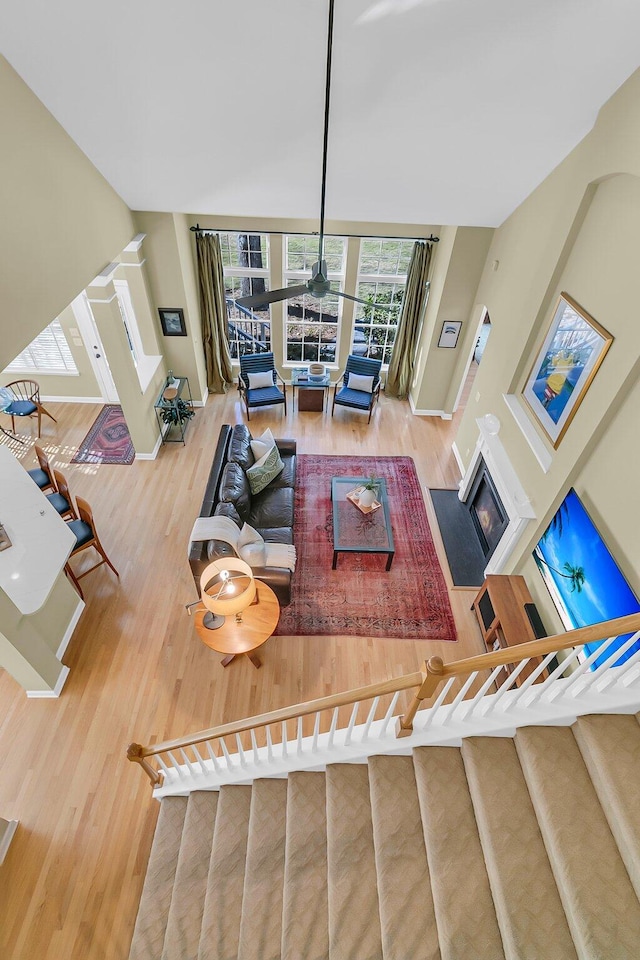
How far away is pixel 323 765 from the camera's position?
2.67 meters

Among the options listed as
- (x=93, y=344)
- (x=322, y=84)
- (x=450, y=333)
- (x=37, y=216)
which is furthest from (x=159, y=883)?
(x=450, y=333)

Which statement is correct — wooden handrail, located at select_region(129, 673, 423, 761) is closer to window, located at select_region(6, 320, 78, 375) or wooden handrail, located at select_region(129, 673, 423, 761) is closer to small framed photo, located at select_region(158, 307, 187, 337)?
small framed photo, located at select_region(158, 307, 187, 337)

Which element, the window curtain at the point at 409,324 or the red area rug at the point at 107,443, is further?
the window curtain at the point at 409,324

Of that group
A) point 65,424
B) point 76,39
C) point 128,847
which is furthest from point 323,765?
point 65,424

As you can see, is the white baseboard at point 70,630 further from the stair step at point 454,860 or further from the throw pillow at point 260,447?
the stair step at point 454,860

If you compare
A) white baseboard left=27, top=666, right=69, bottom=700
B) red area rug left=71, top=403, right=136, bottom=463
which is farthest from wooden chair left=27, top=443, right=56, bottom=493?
white baseboard left=27, top=666, right=69, bottom=700

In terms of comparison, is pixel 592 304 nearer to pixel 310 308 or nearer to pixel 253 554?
pixel 253 554

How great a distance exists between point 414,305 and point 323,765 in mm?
6234

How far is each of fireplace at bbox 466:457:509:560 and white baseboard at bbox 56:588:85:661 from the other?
167 inches

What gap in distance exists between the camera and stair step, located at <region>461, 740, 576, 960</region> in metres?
1.90

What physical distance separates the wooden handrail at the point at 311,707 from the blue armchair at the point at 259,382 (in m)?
5.27

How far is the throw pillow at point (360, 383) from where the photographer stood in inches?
287

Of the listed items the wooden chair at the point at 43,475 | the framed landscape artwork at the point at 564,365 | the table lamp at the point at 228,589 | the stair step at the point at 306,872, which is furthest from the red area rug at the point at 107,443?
the framed landscape artwork at the point at 564,365

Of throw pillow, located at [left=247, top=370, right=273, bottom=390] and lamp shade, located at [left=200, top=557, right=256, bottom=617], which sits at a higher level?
lamp shade, located at [left=200, top=557, right=256, bottom=617]
